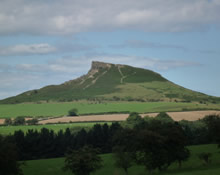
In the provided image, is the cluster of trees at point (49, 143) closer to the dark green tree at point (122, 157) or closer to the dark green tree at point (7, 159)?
the dark green tree at point (122, 157)

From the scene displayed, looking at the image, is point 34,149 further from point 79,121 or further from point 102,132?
point 79,121

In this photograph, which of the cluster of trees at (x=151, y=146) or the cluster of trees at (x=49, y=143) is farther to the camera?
the cluster of trees at (x=49, y=143)

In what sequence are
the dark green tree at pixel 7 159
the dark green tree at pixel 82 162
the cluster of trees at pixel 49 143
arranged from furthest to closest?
the cluster of trees at pixel 49 143 → the dark green tree at pixel 82 162 → the dark green tree at pixel 7 159

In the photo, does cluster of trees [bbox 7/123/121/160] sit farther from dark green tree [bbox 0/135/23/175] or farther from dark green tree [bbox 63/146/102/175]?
dark green tree [bbox 0/135/23/175]

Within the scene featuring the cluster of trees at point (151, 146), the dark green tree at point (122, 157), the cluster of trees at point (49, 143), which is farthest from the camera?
the cluster of trees at point (49, 143)

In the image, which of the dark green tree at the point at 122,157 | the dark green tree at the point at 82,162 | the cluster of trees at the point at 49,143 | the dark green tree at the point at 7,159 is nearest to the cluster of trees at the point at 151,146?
the dark green tree at the point at 122,157

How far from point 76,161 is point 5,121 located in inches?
5230

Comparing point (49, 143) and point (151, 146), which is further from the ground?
point (151, 146)

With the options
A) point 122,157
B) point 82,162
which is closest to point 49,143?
point 122,157

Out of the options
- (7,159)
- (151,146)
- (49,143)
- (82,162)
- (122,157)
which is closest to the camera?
(7,159)

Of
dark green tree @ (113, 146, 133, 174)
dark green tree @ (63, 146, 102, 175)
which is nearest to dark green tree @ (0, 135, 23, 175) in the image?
dark green tree @ (63, 146, 102, 175)

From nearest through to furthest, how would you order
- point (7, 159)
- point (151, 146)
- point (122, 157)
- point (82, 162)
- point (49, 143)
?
point (7, 159), point (82, 162), point (151, 146), point (122, 157), point (49, 143)

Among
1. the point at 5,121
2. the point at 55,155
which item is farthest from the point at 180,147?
the point at 5,121

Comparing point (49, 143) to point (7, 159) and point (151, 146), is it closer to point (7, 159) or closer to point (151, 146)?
point (151, 146)
